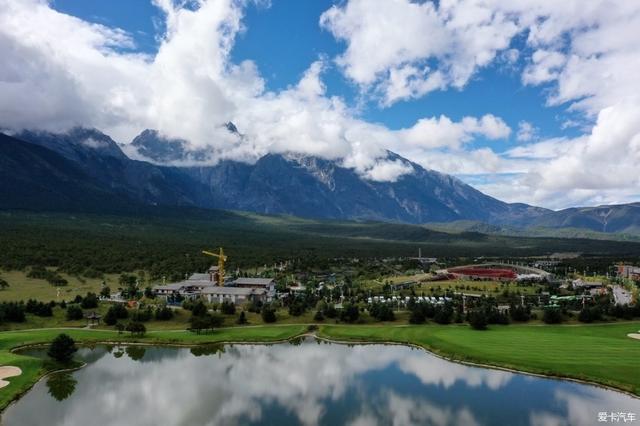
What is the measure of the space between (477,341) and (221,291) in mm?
48248

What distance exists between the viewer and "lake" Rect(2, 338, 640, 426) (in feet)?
143

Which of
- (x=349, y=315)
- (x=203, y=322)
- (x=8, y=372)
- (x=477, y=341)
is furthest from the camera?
(x=349, y=315)

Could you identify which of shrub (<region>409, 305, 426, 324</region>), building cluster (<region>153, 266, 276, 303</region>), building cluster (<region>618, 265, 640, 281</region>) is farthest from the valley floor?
building cluster (<region>618, 265, 640, 281</region>)

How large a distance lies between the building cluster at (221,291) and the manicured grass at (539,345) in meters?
23.0

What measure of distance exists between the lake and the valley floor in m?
2.00

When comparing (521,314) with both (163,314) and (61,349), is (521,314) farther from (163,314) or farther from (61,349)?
(61,349)

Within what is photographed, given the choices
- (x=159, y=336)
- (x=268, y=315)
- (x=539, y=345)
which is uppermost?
(x=268, y=315)

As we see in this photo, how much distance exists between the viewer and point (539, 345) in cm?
6506

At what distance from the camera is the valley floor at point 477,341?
2138 inches

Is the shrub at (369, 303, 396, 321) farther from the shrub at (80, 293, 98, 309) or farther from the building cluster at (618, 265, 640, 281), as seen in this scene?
the building cluster at (618, 265, 640, 281)

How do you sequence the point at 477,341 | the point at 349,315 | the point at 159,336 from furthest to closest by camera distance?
the point at 349,315, the point at 159,336, the point at 477,341

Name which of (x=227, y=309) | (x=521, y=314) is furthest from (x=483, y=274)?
(x=227, y=309)

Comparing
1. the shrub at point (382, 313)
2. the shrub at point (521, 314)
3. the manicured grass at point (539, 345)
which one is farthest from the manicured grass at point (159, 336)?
the shrub at point (521, 314)

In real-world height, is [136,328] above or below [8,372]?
above
